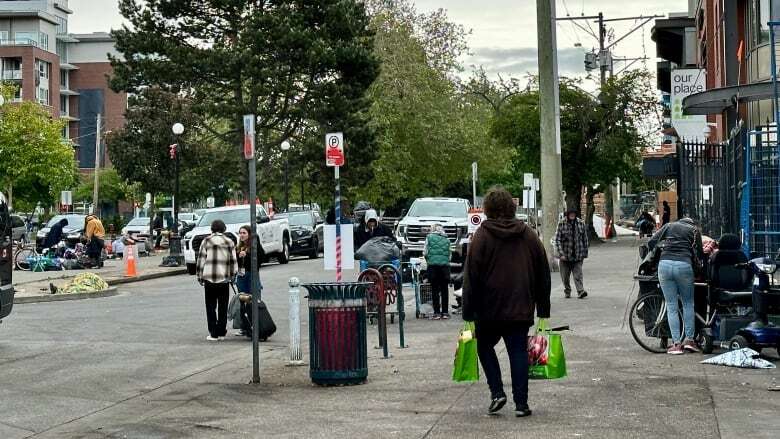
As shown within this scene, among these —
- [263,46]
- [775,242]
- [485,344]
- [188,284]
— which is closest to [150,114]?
[263,46]

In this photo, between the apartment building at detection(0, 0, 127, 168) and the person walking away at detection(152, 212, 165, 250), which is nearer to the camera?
the person walking away at detection(152, 212, 165, 250)

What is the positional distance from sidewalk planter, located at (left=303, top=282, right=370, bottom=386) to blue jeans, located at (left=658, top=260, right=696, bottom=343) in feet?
12.1

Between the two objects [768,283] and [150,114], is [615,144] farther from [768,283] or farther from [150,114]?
[768,283]

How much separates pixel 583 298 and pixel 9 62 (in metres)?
87.2

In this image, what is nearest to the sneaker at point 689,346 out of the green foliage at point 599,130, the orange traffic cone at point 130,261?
the orange traffic cone at point 130,261

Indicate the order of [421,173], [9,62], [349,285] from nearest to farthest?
1. [349,285]
2. [421,173]
3. [9,62]

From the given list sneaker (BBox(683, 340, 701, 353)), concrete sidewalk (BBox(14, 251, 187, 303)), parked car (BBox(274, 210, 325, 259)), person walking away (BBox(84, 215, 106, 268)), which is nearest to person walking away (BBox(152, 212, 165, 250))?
concrete sidewalk (BBox(14, 251, 187, 303))

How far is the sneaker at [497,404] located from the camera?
9.88 m

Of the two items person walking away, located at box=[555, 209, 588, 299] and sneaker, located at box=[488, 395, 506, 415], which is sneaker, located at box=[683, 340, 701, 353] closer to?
sneaker, located at box=[488, 395, 506, 415]

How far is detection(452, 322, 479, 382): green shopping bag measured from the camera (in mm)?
10141

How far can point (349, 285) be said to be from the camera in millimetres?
12375

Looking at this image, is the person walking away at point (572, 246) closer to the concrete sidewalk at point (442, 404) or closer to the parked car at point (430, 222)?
the concrete sidewalk at point (442, 404)

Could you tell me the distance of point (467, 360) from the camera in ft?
33.5

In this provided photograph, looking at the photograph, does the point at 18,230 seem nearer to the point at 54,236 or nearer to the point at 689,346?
the point at 54,236
